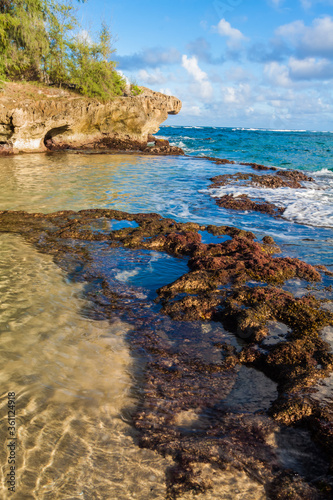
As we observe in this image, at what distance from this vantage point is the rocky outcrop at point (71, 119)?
22188 millimetres

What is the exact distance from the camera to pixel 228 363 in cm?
363

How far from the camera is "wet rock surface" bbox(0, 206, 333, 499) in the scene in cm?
247

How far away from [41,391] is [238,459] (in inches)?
77.5

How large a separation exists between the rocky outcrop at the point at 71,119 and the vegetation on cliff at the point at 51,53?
1.53m

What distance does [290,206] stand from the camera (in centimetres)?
1204

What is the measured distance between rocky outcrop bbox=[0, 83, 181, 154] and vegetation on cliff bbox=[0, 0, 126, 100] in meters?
1.53

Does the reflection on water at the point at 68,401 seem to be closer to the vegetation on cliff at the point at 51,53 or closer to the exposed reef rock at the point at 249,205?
the exposed reef rock at the point at 249,205

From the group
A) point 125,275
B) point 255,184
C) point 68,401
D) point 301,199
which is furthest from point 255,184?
point 68,401

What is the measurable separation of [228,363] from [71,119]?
85.7 feet

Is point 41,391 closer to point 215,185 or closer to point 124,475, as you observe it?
point 124,475

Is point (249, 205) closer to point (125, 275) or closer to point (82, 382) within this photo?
point (125, 275)

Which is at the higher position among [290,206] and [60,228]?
[290,206]

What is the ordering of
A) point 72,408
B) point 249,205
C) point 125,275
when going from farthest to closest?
point 249,205
point 125,275
point 72,408

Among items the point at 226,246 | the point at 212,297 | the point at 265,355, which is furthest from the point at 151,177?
the point at 265,355
